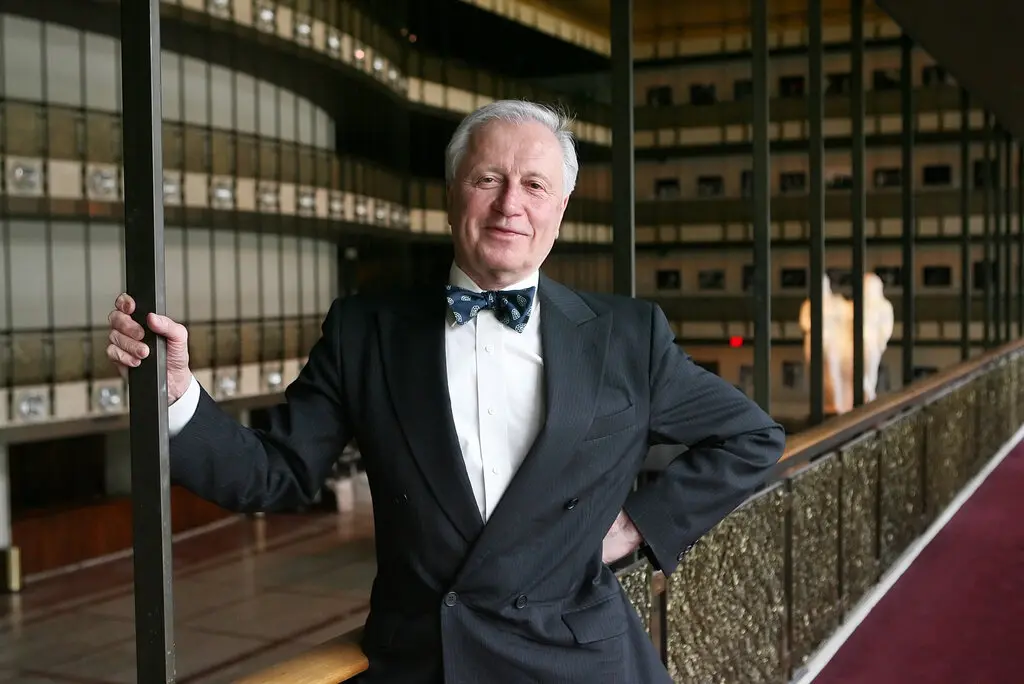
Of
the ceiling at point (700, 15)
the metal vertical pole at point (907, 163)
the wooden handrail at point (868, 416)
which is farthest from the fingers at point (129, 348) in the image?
the ceiling at point (700, 15)

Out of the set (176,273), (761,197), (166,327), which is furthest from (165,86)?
(166,327)

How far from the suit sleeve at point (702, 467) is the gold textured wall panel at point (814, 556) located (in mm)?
1775

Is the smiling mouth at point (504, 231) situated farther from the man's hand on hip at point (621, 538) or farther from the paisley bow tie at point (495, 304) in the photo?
the man's hand on hip at point (621, 538)

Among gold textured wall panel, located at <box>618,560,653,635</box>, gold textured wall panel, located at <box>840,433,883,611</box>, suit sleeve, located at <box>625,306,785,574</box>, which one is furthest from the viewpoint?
gold textured wall panel, located at <box>840,433,883,611</box>

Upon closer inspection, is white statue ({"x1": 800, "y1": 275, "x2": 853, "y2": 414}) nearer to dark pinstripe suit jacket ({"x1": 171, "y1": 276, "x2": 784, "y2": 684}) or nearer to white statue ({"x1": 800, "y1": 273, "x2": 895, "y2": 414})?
white statue ({"x1": 800, "y1": 273, "x2": 895, "y2": 414})

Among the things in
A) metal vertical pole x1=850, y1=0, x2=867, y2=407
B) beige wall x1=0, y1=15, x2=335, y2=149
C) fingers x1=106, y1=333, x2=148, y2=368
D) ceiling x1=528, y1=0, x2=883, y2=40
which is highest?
ceiling x1=528, y1=0, x2=883, y2=40

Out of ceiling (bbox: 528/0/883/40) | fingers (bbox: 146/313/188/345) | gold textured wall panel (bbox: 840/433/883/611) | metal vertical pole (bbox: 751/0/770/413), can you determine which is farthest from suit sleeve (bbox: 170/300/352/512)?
ceiling (bbox: 528/0/883/40)

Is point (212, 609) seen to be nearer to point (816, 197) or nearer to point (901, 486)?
point (901, 486)

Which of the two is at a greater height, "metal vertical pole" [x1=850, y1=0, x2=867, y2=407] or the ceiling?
the ceiling

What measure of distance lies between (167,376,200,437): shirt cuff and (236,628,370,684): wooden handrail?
1.17 feet

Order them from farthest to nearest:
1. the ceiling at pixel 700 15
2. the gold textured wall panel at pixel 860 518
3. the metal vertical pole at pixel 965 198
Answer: the ceiling at pixel 700 15
the metal vertical pole at pixel 965 198
the gold textured wall panel at pixel 860 518

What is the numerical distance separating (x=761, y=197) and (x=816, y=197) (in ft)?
2.75

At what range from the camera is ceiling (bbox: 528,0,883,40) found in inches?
498

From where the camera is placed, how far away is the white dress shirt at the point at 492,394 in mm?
1697
